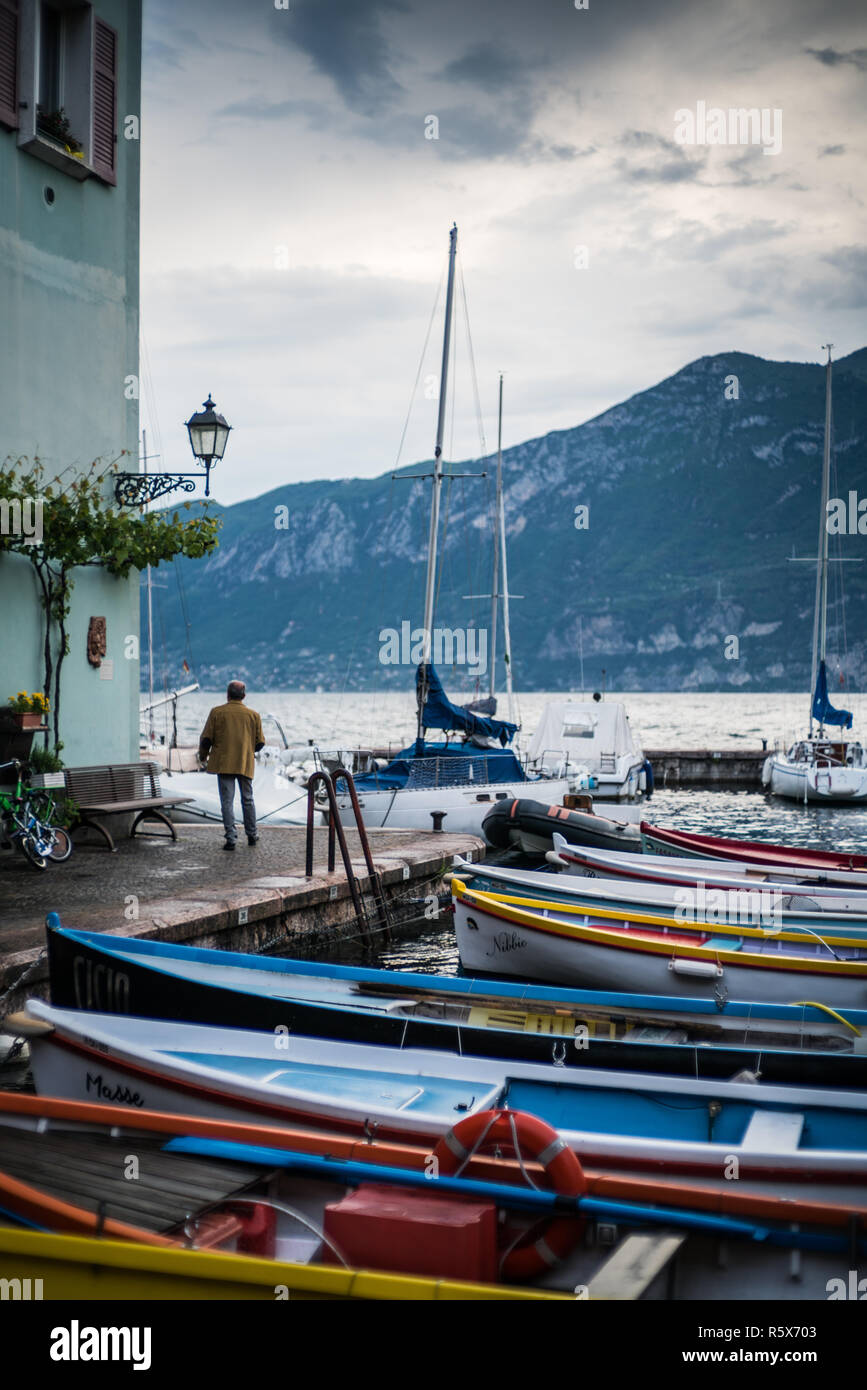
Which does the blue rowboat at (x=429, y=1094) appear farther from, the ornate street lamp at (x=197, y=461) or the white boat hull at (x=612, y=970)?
the ornate street lamp at (x=197, y=461)

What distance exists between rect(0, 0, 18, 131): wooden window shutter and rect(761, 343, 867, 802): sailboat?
25.6m

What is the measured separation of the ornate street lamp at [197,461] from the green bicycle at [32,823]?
3632 millimetres

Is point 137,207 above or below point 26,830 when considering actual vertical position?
above

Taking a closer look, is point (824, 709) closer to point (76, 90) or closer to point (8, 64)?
point (76, 90)

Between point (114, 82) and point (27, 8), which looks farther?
point (114, 82)

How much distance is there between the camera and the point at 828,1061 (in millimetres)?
5430

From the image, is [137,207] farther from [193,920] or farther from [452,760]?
[452,760]

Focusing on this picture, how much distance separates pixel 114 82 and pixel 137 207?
1383mm

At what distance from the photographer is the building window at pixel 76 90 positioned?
12.7m

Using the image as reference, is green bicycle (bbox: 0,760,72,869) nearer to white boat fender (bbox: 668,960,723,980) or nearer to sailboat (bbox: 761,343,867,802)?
white boat fender (bbox: 668,960,723,980)

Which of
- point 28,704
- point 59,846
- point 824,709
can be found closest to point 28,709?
point 28,704

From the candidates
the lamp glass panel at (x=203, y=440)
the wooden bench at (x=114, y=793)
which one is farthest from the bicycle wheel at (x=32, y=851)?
the lamp glass panel at (x=203, y=440)
